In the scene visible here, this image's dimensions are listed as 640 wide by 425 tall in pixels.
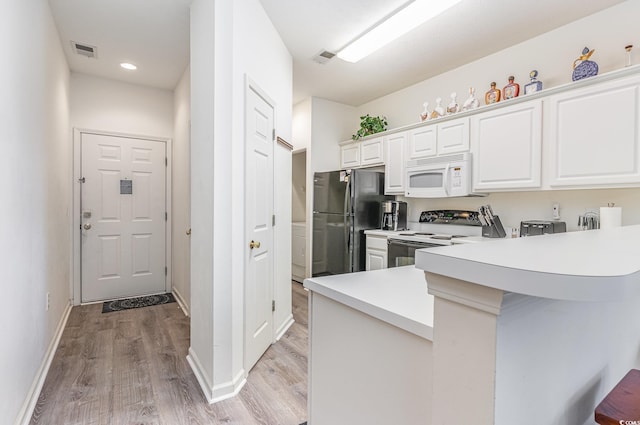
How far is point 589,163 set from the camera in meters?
2.36

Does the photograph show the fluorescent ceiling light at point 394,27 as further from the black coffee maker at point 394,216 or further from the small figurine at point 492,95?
the black coffee maker at point 394,216

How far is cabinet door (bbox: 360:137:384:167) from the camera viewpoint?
4.18 metres

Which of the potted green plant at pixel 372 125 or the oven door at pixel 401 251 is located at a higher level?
the potted green plant at pixel 372 125

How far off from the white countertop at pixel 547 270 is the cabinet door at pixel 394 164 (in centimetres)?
Answer: 338

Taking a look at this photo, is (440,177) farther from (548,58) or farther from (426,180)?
(548,58)

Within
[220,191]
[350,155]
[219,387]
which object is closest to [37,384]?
[219,387]

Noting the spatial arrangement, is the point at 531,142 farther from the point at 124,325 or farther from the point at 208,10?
the point at 124,325

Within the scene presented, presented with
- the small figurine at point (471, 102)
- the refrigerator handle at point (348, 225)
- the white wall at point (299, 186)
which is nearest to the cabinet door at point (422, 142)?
the small figurine at point (471, 102)

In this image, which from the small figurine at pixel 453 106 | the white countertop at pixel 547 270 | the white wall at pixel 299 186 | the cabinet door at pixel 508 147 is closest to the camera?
the white countertop at pixel 547 270

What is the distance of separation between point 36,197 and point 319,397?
2267 millimetres

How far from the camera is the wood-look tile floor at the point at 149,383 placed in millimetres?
1817

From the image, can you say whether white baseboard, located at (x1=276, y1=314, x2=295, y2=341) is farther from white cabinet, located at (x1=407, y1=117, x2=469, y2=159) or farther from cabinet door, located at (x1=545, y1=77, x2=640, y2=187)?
cabinet door, located at (x1=545, y1=77, x2=640, y2=187)

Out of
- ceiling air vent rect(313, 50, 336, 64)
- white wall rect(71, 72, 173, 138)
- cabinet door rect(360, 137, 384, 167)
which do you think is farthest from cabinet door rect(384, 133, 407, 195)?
white wall rect(71, 72, 173, 138)

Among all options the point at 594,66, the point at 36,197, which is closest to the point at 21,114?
the point at 36,197
